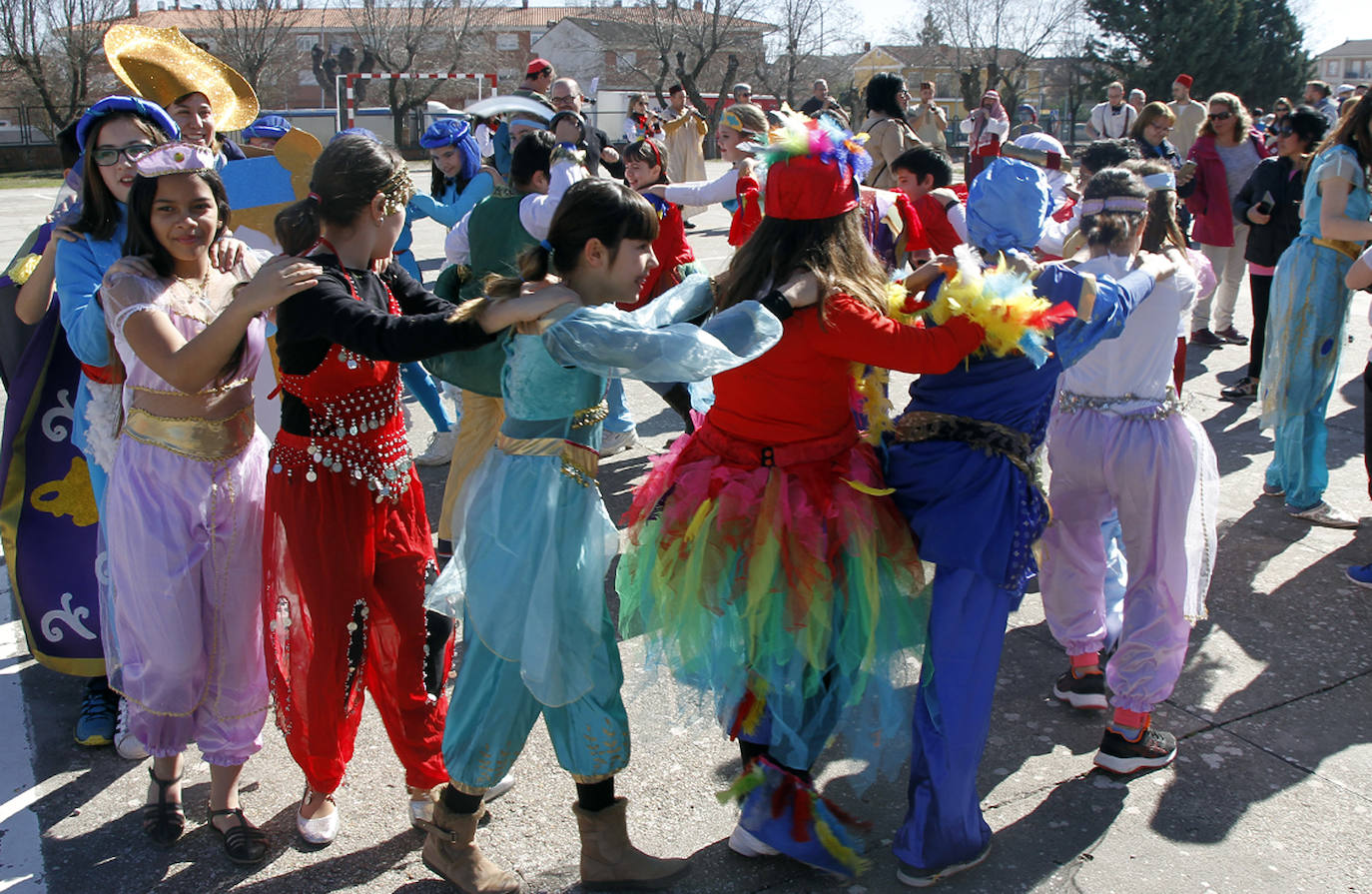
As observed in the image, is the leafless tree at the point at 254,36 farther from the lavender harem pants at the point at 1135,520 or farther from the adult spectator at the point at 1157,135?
the lavender harem pants at the point at 1135,520

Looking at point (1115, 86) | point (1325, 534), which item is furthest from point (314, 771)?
point (1115, 86)

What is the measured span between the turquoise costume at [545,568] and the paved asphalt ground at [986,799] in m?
0.28

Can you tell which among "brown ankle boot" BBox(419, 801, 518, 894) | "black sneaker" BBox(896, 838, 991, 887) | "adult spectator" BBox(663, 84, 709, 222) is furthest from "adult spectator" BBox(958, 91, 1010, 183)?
"brown ankle boot" BBox(419, 801, 518, 894)

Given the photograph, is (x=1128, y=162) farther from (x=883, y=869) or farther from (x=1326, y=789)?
(x=883, y=869)

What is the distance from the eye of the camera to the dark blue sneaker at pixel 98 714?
353cm

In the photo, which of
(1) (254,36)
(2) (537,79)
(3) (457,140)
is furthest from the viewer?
(1) (254,36)

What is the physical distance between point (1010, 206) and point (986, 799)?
171 centimetres

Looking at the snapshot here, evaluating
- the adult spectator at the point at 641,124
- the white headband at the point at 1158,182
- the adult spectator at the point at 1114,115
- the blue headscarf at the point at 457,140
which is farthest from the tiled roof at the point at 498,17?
the white headband at the point at 1158,182

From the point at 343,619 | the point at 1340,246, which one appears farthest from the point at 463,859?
the point at 1340,246

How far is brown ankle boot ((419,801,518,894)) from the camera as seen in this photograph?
276 cm

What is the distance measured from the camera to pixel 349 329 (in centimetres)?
247

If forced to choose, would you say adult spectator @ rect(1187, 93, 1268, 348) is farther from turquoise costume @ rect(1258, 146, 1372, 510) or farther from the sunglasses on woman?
the sunglasses on woman

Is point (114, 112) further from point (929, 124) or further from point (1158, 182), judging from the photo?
point (929, 124)

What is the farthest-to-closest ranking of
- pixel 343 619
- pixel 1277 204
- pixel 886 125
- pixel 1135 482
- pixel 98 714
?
pixel 886 125 < pixel 1277 204 < pixel 98 714 < pixel 1135 482 < pixel 343 619
